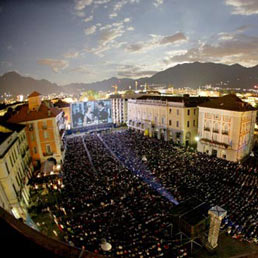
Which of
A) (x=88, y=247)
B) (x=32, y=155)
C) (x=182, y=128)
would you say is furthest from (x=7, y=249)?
(x=182, y=128)

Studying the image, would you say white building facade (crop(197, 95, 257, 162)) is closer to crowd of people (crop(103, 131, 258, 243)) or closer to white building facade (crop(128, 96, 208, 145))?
crowd of people (crop(103, 131, 258, 243))

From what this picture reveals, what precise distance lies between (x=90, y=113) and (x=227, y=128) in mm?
63687

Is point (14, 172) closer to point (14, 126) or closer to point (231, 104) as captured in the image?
point (14, 126)

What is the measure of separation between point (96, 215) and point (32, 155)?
1882 cm

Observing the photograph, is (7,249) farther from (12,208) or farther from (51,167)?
(51,167)

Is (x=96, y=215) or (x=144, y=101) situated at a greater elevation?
(x=144, y=101)

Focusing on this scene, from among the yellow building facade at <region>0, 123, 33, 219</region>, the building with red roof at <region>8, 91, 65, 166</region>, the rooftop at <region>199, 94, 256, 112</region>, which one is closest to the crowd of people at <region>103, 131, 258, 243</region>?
the rooftop at <region>199, 94, 256, 112</region>

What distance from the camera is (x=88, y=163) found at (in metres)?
31.9

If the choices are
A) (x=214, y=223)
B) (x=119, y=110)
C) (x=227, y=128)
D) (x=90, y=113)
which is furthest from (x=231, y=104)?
→ (x=90, y=113)

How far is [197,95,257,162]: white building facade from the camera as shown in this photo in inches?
1300

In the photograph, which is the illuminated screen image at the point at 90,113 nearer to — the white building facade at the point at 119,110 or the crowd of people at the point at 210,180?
the white building facade at the point at 119,110

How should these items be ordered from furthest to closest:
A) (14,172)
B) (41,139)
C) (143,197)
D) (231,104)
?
(231,104) → (41,139) → (14,172) → (143,197)

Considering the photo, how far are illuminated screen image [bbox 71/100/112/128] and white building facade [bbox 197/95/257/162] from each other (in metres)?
56.1

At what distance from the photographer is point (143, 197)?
21094 millimetres
